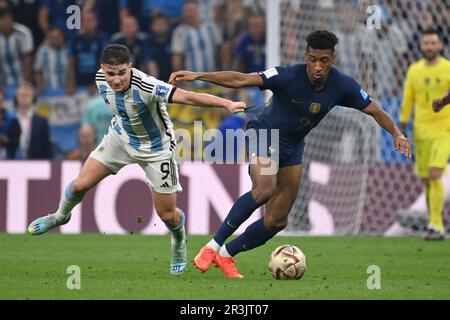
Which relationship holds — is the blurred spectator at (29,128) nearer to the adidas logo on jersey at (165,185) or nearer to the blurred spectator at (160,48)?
the blurred spectator at (160,48)

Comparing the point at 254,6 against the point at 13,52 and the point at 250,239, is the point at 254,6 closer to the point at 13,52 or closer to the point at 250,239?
the point at 13,52

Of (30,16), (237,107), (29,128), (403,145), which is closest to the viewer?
(237,107)

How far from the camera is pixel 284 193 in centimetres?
980

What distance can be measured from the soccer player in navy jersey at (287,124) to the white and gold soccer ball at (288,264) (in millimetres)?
348

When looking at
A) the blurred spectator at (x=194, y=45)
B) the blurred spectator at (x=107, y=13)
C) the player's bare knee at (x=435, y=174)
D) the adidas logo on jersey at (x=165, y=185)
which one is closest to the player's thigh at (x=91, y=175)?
the adidas logo on jersey at (x=165, y=185)

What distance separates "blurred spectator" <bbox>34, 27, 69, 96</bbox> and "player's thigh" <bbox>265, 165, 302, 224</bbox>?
8.24 m

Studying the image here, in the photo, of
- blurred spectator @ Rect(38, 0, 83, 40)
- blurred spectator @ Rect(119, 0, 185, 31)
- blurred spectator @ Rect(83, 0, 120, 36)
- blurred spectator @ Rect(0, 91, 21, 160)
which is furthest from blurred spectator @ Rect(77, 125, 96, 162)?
blurred spectator @ Rect(119, 0, 185, 31)

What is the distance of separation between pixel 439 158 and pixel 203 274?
5.28m

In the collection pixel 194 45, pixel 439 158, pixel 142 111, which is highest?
pixel 194 45

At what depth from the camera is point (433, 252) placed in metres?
12.6

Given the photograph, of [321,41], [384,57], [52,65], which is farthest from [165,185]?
[52,65]

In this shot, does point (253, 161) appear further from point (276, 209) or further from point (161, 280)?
point (161, 280)

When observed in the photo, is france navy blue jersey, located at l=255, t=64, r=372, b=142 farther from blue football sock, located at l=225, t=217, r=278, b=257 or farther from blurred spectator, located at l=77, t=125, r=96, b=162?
blurred spectator, located at l=77, t=125, r=96, b=162

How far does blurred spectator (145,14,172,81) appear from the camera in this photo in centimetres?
1731
